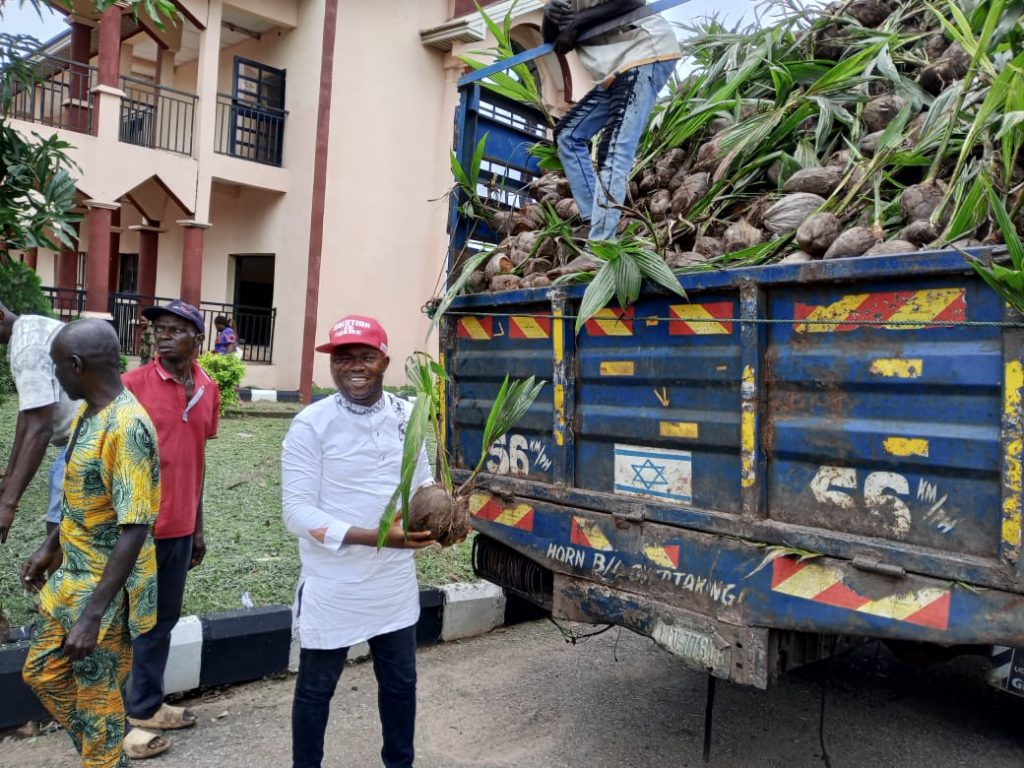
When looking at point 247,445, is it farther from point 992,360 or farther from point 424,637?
point 992,360

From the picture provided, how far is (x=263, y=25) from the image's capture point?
46.7 feet

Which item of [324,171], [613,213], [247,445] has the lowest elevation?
[247,445]

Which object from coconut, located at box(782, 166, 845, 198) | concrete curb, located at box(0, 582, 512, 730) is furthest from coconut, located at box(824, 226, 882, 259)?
concrete curb, located at box(0, 582, 512, 730)

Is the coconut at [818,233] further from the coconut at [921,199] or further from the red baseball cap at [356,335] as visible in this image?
the red baseball cap at [356,335]

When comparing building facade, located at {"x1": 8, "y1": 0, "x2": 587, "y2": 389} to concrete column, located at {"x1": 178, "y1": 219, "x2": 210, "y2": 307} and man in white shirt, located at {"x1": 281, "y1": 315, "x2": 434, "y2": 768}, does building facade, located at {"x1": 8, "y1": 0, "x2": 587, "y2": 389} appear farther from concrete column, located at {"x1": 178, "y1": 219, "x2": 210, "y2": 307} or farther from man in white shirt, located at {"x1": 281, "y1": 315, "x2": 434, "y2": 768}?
man in white shirt, located at {"x1": 281, "y1": 315, "x2": 434, "y2": 768}

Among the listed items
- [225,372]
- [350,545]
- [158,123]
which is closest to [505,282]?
[350,545]

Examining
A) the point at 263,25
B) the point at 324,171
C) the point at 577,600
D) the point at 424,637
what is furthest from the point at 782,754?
the point at 263,25

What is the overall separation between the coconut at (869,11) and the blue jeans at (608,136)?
982 millimetres

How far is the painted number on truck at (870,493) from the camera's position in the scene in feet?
7.81

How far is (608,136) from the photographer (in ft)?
→ 12.3

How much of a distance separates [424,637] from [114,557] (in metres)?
2.26

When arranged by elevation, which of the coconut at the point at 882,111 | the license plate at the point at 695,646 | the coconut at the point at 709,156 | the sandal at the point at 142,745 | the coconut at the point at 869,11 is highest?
the coconut at the point at 869,11

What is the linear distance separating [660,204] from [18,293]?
5.13m

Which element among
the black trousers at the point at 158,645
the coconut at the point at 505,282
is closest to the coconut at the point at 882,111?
the coconut at the point at 505,282
